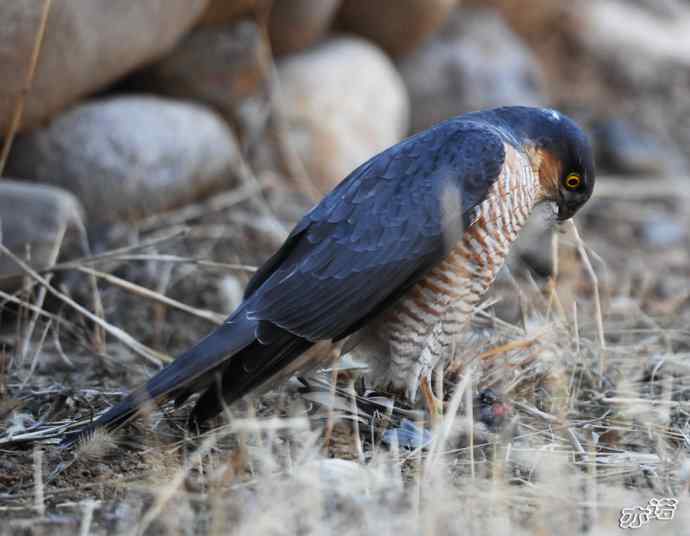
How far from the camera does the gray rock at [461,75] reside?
8562 millimetres

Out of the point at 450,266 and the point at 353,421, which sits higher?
the point at 450,266

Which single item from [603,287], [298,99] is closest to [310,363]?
[603,287]

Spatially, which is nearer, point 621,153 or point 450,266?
point 450,266

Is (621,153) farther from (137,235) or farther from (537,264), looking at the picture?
(137,235)

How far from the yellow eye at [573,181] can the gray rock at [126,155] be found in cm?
283

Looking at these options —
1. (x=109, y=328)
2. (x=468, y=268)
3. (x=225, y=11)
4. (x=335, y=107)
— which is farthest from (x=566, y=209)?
(x=335, y=107)

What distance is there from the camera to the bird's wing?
3.49 meters

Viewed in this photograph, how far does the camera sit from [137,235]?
5676mm

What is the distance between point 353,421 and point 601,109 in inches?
270

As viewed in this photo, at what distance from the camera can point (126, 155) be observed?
19.9 ft

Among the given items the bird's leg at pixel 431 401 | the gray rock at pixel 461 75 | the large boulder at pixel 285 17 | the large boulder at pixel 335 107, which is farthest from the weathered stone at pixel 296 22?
the bird's leg at pixel 431 401

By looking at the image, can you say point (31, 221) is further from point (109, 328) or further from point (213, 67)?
point (213, 67)

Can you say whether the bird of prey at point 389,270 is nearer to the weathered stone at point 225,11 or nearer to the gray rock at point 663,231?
the weathered stone at point 225,11

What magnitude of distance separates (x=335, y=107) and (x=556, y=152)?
3.82 m
